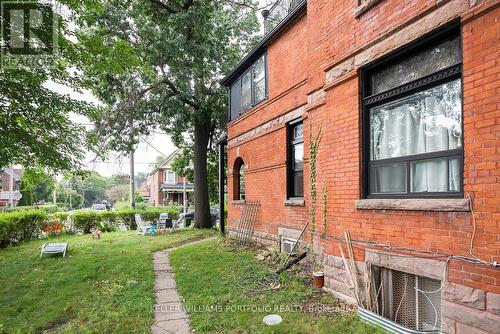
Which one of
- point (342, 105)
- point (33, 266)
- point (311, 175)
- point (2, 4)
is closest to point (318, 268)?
point (311, 175)

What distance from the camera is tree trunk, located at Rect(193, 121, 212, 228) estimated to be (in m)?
18.2

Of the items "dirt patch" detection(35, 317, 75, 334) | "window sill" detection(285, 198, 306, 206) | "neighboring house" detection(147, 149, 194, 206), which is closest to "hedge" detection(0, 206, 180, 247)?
"dirt patch" detection(35, 317, 75, 334)

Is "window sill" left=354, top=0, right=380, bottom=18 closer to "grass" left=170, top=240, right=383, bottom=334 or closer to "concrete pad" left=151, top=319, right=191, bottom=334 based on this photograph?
"grass" left=170, top=240, right=383, bottom=334

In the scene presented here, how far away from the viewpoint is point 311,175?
6.98 meters

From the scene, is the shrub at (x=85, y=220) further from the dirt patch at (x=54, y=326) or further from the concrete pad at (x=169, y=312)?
the concrete pad at (x=169, y=312)

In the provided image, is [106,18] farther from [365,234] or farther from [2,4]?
[365,234]

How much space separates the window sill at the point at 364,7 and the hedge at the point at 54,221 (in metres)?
15.4

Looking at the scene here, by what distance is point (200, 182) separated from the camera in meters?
18.3

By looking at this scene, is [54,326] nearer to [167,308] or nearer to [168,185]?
[167,308]

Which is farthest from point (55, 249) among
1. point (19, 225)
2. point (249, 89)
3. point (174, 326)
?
point (249, 89)

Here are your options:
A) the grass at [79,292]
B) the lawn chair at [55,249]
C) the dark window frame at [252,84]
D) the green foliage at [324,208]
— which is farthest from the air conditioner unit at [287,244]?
the lawn chair at [55,249]

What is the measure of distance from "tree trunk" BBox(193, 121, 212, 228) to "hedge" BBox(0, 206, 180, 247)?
5.69m

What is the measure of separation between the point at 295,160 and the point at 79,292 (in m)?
5.90

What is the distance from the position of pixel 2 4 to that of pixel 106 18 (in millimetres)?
8475
